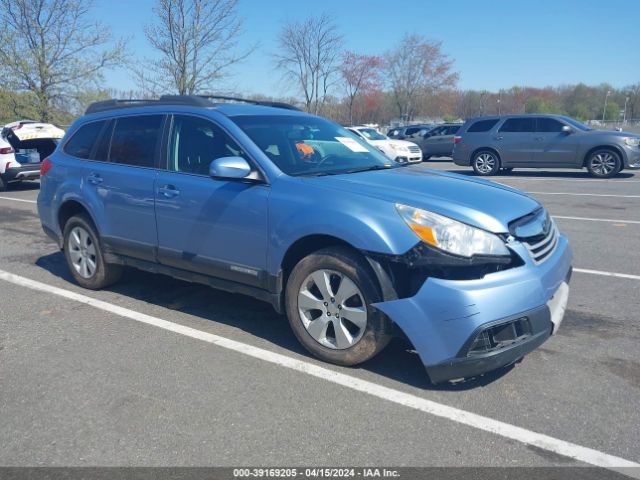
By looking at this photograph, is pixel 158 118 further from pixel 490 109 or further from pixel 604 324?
pixel 490 109

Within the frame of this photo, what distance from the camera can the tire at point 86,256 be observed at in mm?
5371

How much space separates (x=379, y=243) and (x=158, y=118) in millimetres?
2515

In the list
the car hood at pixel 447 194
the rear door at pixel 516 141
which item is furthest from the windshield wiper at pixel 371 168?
the rear door at pixel 516 141

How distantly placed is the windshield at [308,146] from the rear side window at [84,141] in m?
1.91

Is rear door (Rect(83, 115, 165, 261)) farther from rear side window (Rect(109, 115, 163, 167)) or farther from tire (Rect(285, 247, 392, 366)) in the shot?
tire (Rect(285, 247, 392, 366))

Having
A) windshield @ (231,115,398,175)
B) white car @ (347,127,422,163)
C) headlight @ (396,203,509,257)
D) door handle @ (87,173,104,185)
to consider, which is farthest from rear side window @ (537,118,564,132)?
headlight @ (396,203,509,257)

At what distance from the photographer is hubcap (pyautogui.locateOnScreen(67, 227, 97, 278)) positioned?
5465 mm

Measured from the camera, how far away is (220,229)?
4203 millimetres

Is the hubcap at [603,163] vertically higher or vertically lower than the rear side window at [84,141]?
lower

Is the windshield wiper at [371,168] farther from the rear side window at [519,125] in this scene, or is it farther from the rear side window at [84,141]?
the rear side window at [519,125]

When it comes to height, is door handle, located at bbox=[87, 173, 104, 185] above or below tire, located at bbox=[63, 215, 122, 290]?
above

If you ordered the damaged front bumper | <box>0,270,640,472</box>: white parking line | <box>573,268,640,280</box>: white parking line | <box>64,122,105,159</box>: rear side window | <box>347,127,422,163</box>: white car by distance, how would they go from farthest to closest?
1. <box>347,127,422,163</box>: white car
2. <box>573,268,640,280</box>: white parking line
3. <box>64,122,105,159</box>: rear side window
4. the damaged front bumper
5. <box>0,270,640,472</box>: white parking line

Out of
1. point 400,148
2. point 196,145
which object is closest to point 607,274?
point 196,145

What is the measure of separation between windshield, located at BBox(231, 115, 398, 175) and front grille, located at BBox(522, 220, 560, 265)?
1.47 meters
